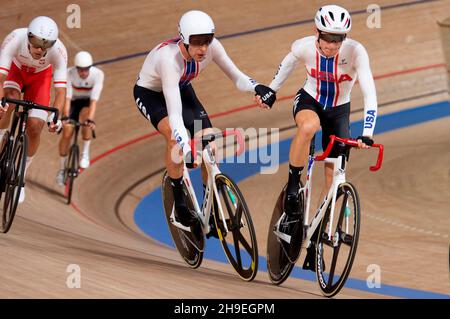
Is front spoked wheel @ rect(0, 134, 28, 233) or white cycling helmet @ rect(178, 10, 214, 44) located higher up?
white cycling helmet @ rect(178, 10, 214, 44)

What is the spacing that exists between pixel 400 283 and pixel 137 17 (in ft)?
21.3

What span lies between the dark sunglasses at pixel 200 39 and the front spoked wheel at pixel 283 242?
867mm

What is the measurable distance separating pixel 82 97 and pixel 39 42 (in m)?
3.28

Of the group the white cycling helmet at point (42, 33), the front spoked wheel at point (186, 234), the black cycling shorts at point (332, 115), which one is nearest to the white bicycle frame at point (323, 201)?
the black cycling shorts at point (332, 115)

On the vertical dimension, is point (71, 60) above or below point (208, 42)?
above

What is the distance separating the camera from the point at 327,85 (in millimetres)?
4797

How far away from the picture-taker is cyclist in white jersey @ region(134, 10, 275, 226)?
4695 millimetres

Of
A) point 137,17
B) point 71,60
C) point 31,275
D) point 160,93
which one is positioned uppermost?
point 137,17

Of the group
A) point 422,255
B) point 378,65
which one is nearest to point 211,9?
point 378,65

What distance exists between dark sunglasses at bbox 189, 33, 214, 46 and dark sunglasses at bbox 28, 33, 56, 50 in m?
0.98

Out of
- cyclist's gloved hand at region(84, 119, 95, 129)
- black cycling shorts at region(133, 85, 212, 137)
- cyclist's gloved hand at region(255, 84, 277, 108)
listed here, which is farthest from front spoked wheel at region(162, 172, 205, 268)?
cyclist's gloved hand at region(84, 119, 95, 129)

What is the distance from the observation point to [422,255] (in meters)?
6.84

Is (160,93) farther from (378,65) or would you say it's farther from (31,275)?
(378,65)

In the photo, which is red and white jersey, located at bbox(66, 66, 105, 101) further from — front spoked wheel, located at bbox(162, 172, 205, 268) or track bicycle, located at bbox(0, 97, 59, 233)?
front spoked wheel, located at bbox(162, 172, 205, 268)
